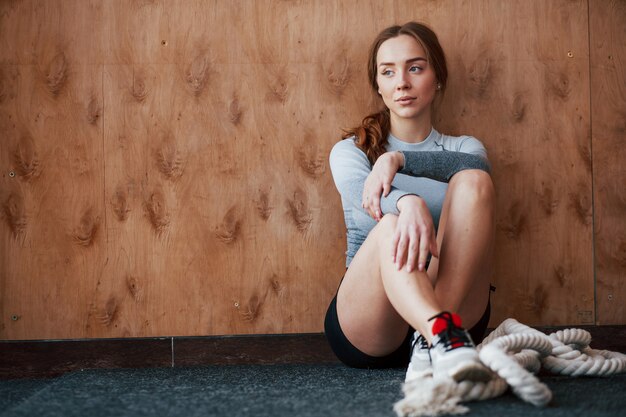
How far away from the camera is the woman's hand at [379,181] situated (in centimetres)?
155

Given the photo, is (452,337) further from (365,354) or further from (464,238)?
(365,354)

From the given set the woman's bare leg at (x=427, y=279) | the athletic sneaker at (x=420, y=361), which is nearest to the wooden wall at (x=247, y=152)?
the woman's bare leg at (x=427, y=279)

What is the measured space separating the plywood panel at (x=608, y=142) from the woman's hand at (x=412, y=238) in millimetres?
953

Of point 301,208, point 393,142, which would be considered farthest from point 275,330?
point 393,142

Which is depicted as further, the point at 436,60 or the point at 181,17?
the point at 181,17

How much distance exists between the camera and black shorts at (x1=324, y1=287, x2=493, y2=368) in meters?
1.71

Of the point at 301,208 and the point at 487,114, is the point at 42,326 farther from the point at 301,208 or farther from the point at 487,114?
the point at 487,114

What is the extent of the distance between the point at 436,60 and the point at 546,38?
462mm

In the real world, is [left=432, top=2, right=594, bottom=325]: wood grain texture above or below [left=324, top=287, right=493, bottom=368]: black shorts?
above

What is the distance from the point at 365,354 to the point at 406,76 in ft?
2.66

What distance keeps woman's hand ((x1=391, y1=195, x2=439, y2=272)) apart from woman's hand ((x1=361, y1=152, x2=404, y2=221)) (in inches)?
4.2

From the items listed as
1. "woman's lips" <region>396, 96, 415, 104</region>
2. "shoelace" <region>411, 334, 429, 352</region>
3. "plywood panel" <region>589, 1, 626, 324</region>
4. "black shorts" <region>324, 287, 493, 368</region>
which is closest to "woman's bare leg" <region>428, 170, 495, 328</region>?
"shoelace" <region>411, 334, 429, 352</region>

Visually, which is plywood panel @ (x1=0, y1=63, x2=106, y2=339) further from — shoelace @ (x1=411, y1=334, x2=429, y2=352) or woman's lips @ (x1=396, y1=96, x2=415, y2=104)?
shoelace @ (x1=411, y1=334, x2=429, y2=352)

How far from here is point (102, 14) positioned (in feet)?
6.64
